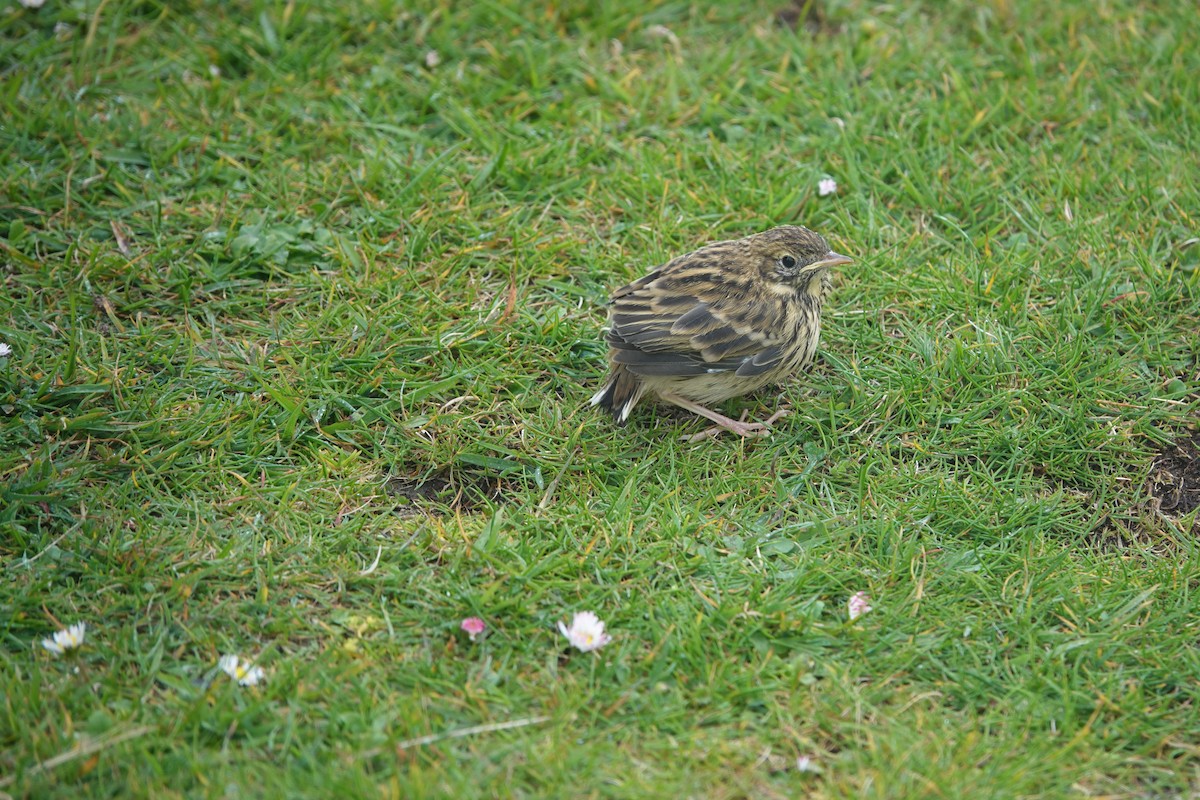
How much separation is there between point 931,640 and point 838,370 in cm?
159

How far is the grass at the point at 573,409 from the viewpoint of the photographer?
13.5ft

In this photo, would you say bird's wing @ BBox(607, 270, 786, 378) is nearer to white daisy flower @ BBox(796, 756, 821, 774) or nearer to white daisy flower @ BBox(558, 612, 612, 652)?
white daisy flower @ BBox(558, 612, 612, 652)

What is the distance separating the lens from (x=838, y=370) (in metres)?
5.59

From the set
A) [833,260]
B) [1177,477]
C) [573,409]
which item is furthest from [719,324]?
[1177,477]

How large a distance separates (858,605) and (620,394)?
4.84ft

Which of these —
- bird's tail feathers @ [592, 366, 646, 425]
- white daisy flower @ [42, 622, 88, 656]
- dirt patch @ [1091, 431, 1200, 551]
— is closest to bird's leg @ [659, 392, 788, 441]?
bird's tail feathers @ [592, 366, 646, 425]

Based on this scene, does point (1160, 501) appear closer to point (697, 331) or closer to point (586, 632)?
point (697, 331)

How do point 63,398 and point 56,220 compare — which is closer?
point 63,398

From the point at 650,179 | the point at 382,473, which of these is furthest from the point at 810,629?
the point at 650,179

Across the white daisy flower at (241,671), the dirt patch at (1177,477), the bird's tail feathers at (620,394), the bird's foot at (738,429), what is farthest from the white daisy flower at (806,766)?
the dirt patch at (1177,477)

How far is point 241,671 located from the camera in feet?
13.8

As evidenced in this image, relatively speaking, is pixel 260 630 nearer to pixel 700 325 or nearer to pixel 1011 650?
pixel 700 325

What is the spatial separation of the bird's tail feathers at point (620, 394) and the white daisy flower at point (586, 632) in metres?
1.16

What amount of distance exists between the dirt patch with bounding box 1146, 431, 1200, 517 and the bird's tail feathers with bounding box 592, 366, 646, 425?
91.4 inches
